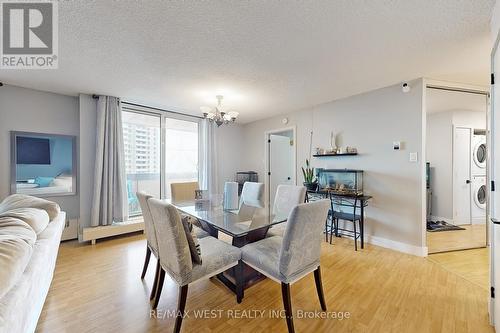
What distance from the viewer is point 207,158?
4.82 meters

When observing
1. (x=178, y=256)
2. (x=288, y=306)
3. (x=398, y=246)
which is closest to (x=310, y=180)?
(x=398, y=246)

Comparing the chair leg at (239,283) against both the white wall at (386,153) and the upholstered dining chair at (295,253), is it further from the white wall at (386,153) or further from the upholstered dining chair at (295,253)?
the white wall at (386,153)

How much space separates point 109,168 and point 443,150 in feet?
20.2

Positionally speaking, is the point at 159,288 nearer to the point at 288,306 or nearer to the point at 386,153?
the point at 288,306

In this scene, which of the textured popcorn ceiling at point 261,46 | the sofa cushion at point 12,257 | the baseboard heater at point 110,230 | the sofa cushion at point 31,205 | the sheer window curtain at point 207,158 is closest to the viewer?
the sofa cushion at point 12,257

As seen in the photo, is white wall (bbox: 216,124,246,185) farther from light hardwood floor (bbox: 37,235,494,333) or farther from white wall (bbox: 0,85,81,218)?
light hardwood floor (bbox: 37,235,494,333)

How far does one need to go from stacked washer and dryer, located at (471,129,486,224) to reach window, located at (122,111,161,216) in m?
6.22

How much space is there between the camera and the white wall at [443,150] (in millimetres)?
4012

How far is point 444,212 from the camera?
4.18 m

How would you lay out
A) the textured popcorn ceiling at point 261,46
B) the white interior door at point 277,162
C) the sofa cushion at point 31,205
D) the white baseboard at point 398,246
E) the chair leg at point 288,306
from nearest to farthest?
the chair leg at point 288,306
the textured popcorn ceiling at point 261,46
the sofa cushion at point 31,205
the white baseboard at point 398,246
the white interior door at point 277,162

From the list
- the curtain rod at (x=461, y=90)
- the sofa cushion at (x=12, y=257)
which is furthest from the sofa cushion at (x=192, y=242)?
the curtain rod at (x=461, y=90)

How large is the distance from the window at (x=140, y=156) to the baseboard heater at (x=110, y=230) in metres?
0.46

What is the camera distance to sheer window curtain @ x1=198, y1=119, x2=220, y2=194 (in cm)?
479

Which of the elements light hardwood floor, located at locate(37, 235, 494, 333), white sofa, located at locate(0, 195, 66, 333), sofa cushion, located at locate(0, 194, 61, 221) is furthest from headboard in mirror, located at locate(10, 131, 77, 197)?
white sofa, located at locate(0, 195, 66, 333)
